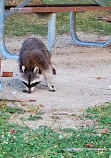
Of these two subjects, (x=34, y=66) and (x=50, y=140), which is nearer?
(x=50, y=140)

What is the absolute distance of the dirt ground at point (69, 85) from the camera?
5328mm

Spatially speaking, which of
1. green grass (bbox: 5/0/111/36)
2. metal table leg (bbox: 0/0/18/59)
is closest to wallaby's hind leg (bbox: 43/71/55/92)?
metal table leg (bbox: 0/0/18/59)

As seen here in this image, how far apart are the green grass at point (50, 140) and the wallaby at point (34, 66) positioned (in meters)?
1.54

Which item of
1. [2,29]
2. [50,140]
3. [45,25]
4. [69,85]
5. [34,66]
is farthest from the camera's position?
[45,25]

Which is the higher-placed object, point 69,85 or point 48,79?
point 48,79

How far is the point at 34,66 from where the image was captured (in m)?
6.66

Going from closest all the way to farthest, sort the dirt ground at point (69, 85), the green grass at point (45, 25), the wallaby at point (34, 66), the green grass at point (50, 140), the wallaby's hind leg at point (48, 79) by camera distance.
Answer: the green grass at point (50, 140)
the dirt ground at point (69, 85)
the wallaby at point (34, 66)
the wallaby's hind leg at point (48, 79)
the green grass at point (45, 25)

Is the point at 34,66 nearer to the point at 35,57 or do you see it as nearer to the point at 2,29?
the point at 35,57

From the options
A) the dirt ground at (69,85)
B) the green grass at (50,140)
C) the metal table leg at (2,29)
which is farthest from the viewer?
the metal table leg at (2,29)

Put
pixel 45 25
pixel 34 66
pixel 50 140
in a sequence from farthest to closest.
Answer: pixel 45 25 → pixel 34 66 → pixel 50 140

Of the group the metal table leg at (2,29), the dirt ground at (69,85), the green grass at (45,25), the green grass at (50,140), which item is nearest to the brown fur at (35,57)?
the dirt ground at (69,85)

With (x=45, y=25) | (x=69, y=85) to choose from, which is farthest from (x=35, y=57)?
(x=45, y=25)

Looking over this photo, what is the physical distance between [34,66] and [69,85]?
0.62m

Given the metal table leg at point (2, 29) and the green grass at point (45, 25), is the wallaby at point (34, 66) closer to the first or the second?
the metal table leg at point (2, 29)
